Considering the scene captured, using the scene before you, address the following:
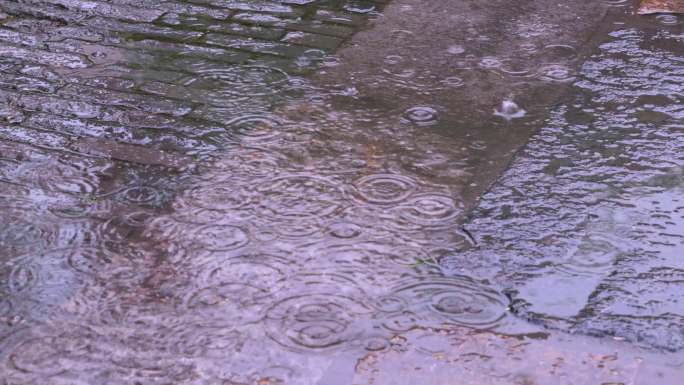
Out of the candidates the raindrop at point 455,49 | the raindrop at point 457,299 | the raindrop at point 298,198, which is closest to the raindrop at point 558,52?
the raindrop at point 455,49

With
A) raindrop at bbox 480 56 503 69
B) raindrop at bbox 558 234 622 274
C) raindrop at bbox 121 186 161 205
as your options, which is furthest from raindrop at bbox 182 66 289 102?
raindrop at bbox 558 234 622 274

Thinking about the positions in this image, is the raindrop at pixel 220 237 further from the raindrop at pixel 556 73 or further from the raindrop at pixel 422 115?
the raindrop at pixel 556 73

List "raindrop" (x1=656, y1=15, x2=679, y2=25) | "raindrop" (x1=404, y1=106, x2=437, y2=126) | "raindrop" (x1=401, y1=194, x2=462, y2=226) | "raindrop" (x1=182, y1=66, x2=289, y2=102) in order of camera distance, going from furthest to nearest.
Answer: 1. "raindrop" (x1=656, y1=15, x2=679, y2=25)
2. "raindrop" (x1=182, y1=66, x2=289, y2=102)
3. "raindrop" (x1=404, y1=106, x2=437, y2=126)
4. "raindrop" (x1=401, y1=194, x2=462, y2=226)

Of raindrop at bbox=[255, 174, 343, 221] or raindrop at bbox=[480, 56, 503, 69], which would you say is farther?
raindrop at bbox=[480, 56, 503, 69]

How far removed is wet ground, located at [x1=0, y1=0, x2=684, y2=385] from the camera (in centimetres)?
275

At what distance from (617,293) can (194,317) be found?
1.35m

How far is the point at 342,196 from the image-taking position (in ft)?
11.7

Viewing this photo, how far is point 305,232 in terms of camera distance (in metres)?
3.32

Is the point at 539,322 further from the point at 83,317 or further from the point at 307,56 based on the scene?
the point at 307,56

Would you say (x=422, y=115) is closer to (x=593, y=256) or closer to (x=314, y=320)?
(x=593, y=256)

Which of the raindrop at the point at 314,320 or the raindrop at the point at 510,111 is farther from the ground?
the raindrop at the point at 510,111

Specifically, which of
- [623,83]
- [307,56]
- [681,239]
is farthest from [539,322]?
[307,56]

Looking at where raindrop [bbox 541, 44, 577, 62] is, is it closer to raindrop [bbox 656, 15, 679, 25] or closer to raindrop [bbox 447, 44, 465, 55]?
raindrop [bbox 447, 44, 465, 55]

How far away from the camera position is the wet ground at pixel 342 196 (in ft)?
9.02
